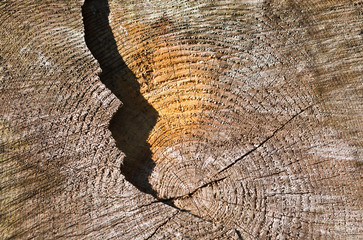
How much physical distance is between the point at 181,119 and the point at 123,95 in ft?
0.92

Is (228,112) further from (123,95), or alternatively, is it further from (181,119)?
(123,95)

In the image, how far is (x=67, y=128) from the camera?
1.47m

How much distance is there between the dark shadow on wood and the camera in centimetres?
167

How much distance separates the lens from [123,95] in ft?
5.61

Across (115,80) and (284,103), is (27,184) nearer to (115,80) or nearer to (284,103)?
(115,80)

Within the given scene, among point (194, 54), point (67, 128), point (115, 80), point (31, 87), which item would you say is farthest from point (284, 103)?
point (31, 87)

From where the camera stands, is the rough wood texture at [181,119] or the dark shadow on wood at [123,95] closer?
the rough wood texture at [181,119]

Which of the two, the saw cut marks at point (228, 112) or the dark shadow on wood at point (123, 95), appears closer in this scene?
the saw cut marks at point (228, 112)

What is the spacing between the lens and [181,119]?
1674 mm

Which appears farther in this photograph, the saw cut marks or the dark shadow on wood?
the dark shadow on wood

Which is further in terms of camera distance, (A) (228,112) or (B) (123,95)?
(B) (123,95)

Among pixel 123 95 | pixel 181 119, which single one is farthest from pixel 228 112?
pixel 123 95

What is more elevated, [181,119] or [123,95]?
[123,95]

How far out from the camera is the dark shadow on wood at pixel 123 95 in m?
1.67
